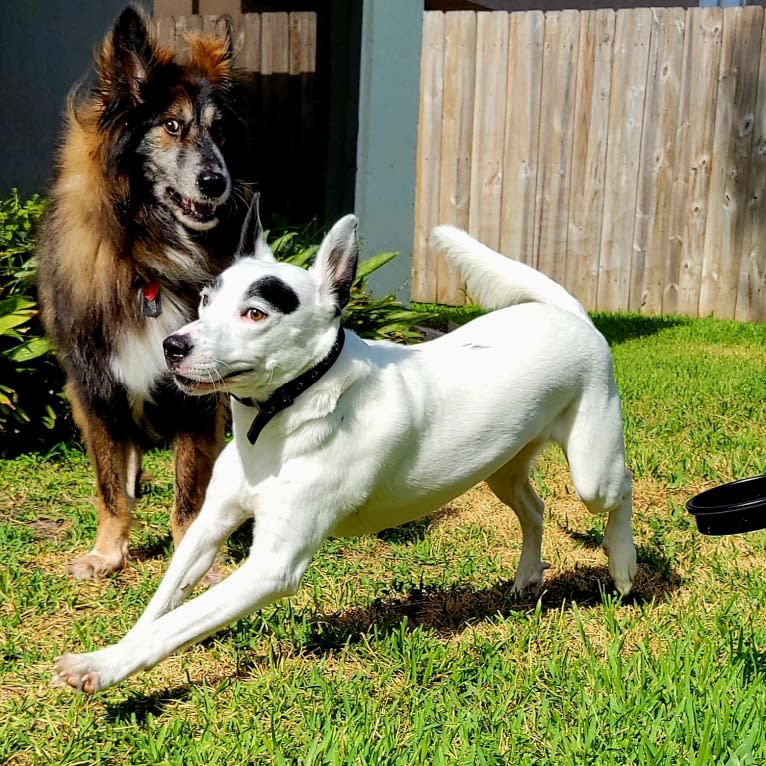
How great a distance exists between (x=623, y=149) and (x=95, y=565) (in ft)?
23.4

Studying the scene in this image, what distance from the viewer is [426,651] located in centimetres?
306

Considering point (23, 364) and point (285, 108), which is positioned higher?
point (285, 108)

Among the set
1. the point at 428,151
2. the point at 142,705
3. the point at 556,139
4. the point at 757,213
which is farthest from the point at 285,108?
the point at 142,705

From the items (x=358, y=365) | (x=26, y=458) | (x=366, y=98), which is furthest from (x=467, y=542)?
(x=366, y=98)

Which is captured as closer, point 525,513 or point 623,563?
point 623,563

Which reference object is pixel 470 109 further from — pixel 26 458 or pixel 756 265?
pixel 26 458

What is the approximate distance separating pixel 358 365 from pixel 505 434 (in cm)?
59

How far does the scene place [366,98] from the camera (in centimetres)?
635

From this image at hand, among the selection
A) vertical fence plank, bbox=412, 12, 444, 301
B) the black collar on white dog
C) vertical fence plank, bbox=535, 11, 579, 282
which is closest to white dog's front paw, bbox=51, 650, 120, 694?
the black collar on white dog

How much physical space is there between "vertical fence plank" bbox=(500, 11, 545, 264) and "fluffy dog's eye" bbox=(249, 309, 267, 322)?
731 cm

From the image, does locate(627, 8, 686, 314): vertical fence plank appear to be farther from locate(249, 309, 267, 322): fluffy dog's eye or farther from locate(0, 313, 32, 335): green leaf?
locate(249, 309, 267, 322): fluffy dog's eye

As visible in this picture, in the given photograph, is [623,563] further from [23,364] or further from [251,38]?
[251,38]

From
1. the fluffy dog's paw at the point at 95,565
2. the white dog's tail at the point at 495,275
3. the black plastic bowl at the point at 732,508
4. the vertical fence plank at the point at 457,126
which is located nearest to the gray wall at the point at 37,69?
the vertical fence plank at the point at 457,126

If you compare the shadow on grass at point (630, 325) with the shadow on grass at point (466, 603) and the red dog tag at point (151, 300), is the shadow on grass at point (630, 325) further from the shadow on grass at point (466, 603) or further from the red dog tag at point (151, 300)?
the red dog tag at point (151, 300)
